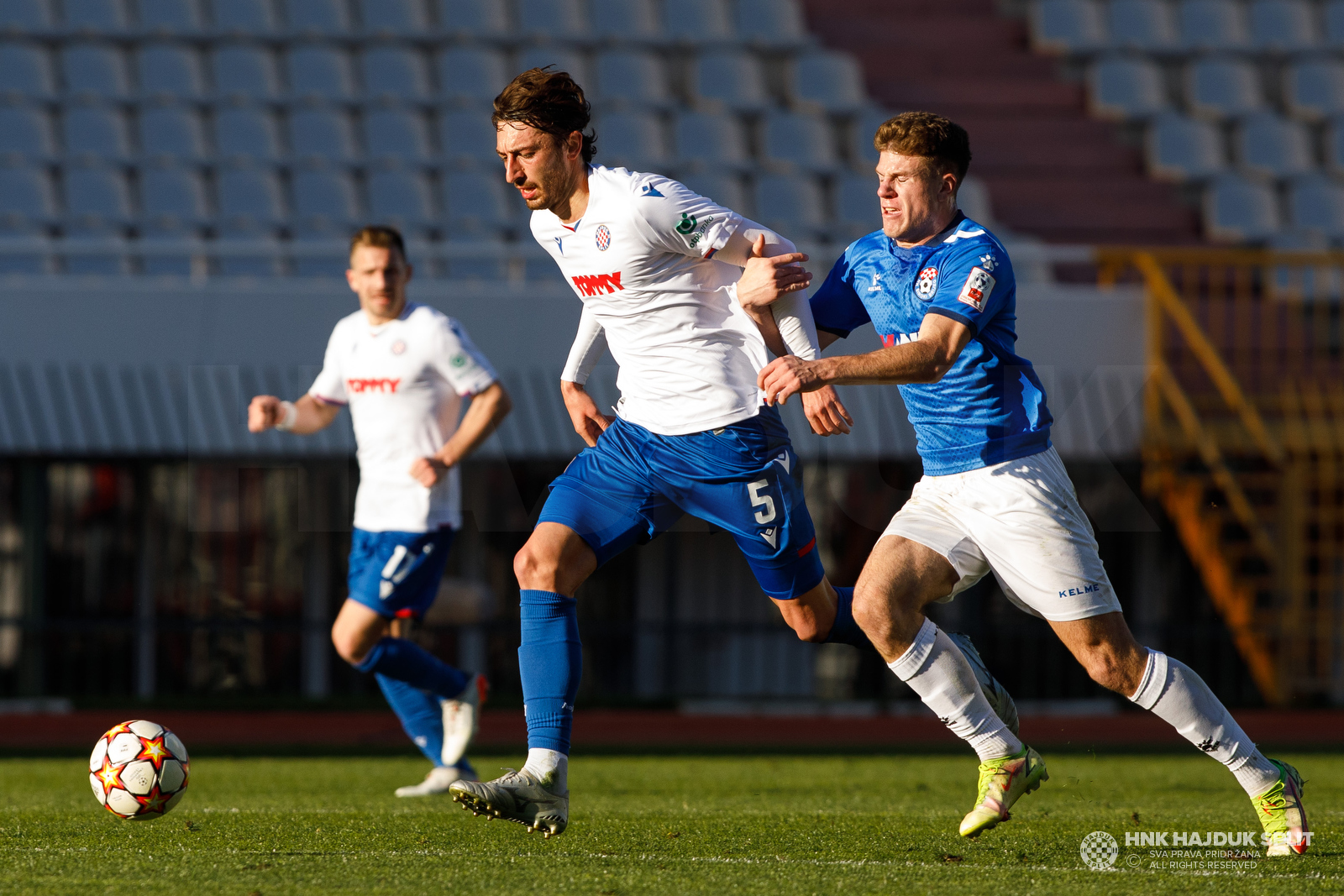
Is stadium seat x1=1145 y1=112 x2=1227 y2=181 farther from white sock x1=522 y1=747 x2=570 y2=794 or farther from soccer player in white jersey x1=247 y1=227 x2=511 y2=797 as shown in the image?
white sock x1=522 y1=747 x2=570 y2=794

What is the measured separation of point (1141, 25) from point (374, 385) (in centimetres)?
1427

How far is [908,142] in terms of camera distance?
480 cm

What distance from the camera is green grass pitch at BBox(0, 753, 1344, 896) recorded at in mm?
4074

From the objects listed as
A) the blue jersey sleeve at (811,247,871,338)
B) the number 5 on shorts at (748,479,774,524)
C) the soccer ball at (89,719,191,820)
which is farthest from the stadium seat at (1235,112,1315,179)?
the soccer ball at (89,719,191,820)

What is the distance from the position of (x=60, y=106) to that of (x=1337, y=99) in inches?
529

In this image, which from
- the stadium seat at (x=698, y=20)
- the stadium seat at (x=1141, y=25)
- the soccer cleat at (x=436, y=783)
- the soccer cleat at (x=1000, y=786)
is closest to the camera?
the soccer cleat at (x=1000, y=786)

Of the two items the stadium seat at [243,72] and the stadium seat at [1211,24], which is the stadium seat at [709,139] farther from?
the stadium seat at [1211,24]

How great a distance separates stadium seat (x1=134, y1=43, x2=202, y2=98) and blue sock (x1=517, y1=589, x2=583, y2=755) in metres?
13.1

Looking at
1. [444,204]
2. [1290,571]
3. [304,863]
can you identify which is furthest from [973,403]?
[444,204]

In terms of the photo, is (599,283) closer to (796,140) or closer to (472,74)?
(796,140)

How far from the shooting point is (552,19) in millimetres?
17922

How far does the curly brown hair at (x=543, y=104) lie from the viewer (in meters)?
4.73

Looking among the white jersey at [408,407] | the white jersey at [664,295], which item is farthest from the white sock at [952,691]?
the white jersey at [408,407]

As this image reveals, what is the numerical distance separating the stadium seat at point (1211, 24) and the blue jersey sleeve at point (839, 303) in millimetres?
14897
